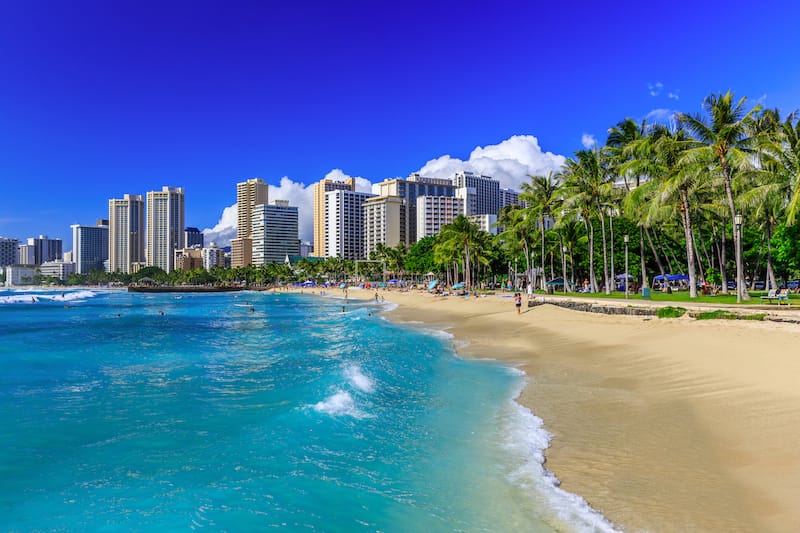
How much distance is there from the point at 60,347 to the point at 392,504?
26.8 metres

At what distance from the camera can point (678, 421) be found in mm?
9227

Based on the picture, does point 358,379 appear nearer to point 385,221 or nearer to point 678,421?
point 678,421

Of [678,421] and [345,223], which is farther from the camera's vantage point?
[345,223]

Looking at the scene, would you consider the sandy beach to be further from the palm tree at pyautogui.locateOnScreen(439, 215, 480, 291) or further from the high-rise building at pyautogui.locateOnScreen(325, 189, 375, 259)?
the high-rise building at pyautogui.locateOnScreen(325, 189, 375, 259)

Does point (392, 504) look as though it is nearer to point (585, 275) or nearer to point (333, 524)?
point (333, 524)

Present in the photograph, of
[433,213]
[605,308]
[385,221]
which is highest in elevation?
[433,213]

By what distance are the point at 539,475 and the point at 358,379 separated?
8.90m

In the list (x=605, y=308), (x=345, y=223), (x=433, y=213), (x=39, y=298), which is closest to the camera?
(x=605, y=308)

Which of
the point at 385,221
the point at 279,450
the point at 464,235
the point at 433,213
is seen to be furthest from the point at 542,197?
the point at 385,221

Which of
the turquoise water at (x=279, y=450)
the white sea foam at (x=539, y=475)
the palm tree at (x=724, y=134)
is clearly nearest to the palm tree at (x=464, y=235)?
the palm tree at (x=724, y=134)

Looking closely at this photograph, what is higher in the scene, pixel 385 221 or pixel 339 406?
pixel 385 221

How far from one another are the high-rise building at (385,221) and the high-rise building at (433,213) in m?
9.53

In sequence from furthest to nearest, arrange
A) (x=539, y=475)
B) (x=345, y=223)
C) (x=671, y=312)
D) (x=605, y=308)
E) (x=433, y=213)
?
(x=345, y=223)
(x=433, y=213)
(x=605, y=308)
(x=671, y=312)
(x=539, y=475)

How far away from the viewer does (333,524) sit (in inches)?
248
